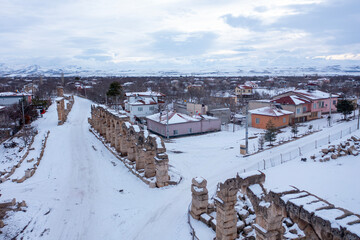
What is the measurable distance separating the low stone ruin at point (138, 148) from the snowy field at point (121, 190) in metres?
0.66

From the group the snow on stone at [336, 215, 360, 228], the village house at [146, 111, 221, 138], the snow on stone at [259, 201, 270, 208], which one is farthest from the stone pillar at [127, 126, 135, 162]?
the snow on stone at [336, 215, 360, 228]

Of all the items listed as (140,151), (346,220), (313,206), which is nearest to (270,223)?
(313,206)

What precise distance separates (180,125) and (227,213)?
74.1 feet

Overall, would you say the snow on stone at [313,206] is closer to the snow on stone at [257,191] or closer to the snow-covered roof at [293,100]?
the snow on stone at [257,191]

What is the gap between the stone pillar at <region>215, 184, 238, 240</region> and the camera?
9.02 meters

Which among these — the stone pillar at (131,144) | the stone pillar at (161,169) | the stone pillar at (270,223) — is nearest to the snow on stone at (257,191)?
the stone pillar at (270,223)

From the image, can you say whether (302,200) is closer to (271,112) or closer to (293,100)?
(271,112)

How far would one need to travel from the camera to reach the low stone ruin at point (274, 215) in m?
5.40

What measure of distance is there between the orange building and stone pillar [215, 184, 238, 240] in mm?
26013

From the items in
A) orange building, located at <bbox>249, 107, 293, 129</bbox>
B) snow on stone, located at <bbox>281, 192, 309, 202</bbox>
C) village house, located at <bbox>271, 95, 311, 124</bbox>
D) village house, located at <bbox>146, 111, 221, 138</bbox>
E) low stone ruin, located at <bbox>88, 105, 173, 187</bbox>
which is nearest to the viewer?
snow on stone, located at <bbox>281, 192, 309, 202</bbox>

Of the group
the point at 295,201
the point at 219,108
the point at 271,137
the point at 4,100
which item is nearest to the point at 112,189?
the point at 295,201

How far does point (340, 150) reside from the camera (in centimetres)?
2041

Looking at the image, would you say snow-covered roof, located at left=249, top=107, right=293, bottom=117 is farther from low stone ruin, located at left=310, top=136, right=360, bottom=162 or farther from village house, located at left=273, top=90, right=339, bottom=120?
low stone ruin, located at left=310, top=136, right=360, bottom=162

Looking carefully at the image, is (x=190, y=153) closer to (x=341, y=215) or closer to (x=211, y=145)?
(x=211, y=145)
